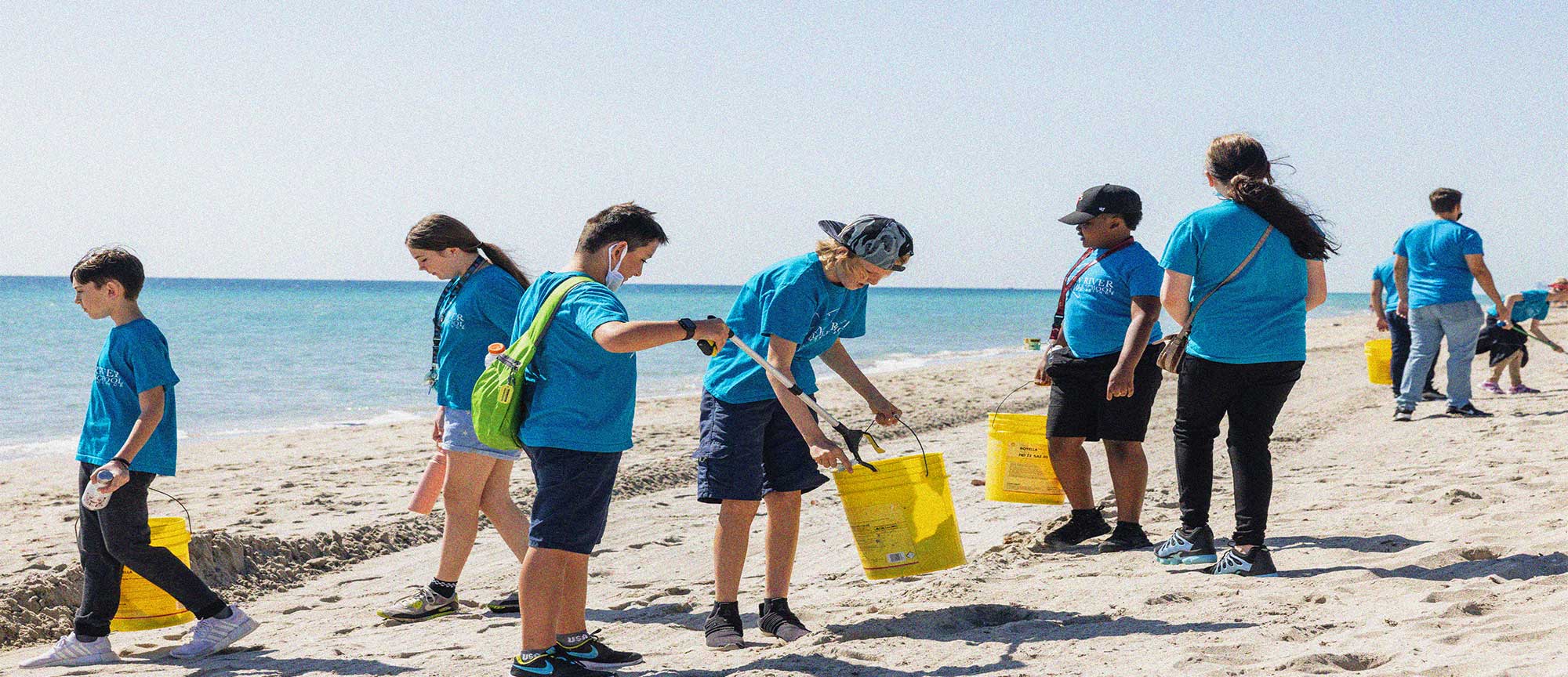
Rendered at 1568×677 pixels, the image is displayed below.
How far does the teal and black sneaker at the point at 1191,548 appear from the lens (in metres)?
4.43

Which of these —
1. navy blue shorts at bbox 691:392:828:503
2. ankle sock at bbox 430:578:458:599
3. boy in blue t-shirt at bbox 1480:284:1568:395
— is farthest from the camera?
boy in blue t-shirt at bbox 1480:284:1568:395

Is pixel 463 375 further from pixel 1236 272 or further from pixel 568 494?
pixel 1236 272

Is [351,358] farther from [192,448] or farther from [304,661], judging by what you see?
[304,661]

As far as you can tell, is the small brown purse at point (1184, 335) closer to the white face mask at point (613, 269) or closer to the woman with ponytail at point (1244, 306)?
the woman with ponytail at point (1244, 306)

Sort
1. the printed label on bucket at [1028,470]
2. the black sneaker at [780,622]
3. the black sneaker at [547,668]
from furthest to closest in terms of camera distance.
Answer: the printed label on bucket at [1028,470]
the black sneaker at [780,622]
the black sneaker at [547,668]

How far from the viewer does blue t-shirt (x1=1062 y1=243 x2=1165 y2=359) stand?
15.5 ft

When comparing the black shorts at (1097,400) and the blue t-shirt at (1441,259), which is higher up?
the blue t-shirt at (1441,259)

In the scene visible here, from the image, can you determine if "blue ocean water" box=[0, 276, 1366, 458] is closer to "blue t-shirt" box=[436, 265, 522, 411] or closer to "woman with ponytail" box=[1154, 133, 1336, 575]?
"blue t-shirt" box=[436, 265, 522, 411]

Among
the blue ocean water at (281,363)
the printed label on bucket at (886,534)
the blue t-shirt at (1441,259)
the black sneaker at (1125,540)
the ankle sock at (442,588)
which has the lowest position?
the blue ocean water at (281,363)

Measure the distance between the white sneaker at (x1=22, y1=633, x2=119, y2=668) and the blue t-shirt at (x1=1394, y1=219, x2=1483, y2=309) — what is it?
8.58m

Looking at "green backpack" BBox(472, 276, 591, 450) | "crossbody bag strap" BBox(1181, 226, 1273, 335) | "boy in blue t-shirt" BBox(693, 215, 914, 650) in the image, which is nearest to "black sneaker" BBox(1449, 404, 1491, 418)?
"crossbody bag strap" BBox(1181, 226, 1273, 335)

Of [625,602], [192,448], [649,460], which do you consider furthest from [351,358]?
[625,602]

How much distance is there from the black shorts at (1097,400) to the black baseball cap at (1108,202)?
60 centimetres

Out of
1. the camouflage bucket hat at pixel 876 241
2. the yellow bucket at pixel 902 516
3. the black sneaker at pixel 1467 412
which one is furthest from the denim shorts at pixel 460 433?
the black sneaker at pixel 1467 412
